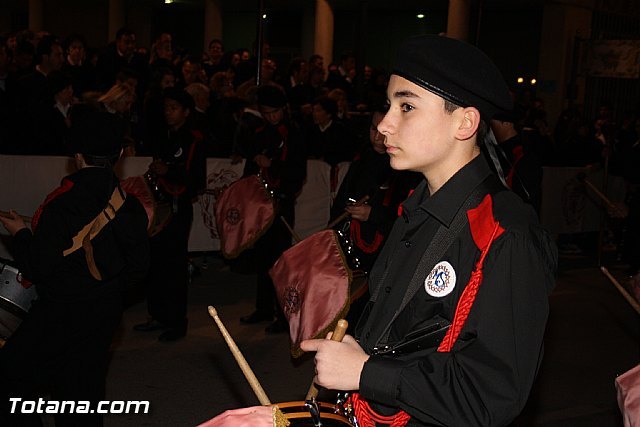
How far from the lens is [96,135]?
432 cm

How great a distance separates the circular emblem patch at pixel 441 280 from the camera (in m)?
A: 2.14

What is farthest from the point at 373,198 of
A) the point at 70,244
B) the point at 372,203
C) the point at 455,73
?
the point at 455,73

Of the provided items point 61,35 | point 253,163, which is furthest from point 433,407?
point 61,35

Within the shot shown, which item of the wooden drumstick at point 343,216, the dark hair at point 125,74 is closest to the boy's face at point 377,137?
the wooden drumstick at point 343,216

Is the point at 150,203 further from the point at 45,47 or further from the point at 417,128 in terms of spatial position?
the point at 417,128

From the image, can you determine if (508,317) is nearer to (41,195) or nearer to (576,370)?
(576,370)

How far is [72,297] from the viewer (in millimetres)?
4090

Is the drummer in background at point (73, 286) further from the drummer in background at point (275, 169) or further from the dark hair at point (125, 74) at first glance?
the dark hair at point (125, 74)

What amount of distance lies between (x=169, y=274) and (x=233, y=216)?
799 millimetres

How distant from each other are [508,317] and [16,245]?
2887 millimetres

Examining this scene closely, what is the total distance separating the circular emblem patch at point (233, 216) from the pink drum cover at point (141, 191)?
86 centimetres

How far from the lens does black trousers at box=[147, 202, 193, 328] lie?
7.28 meters

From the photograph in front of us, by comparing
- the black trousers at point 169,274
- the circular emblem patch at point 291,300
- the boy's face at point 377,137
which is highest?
the boy's face at point 377,137

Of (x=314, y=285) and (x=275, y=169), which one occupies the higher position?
(x=275, y=169)
